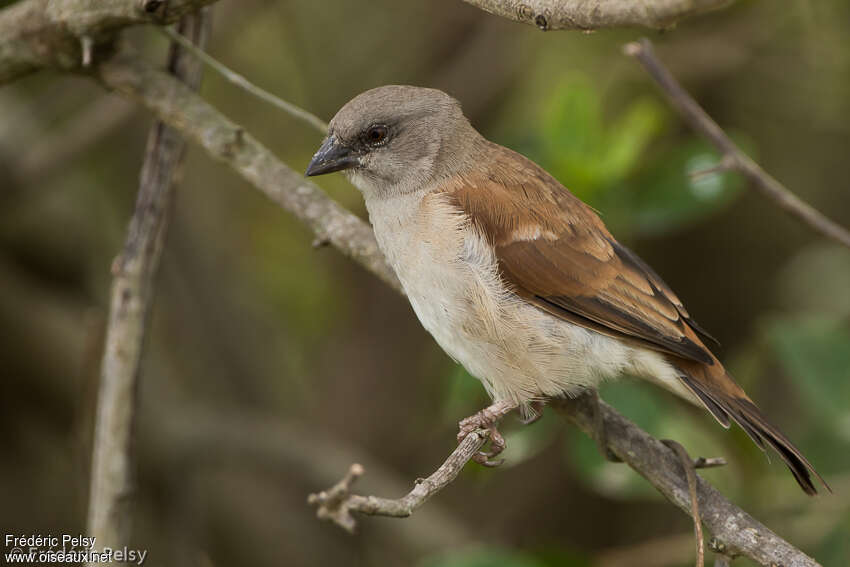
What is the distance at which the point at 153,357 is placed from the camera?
5.08 m

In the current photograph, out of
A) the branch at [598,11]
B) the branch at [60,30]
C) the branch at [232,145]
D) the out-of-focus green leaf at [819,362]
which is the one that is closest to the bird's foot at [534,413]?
the branch at [232,145]

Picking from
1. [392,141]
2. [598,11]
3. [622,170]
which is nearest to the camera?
[598,11]

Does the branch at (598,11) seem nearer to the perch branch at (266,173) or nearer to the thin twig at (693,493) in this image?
the perch branch at (266,173)

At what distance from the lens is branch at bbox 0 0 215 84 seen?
9.20 feet

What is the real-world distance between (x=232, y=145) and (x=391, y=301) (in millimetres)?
2824

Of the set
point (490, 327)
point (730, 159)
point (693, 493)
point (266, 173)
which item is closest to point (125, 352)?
point (266, 173)

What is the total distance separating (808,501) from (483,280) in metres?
1.79

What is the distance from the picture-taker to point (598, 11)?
2.02 metres

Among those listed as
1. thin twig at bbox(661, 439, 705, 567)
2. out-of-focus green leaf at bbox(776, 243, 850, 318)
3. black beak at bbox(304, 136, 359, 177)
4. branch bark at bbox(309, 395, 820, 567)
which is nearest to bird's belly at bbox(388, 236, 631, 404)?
branch bark at bbox(309, 395, 820, 567)

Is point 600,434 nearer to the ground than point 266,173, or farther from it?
nearer to the ground

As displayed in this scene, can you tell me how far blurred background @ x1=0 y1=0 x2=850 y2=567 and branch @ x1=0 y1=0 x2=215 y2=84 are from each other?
1.08 meters

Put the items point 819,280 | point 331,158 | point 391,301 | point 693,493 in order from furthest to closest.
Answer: point 391,301, point 819,280, point 331,158, point 693,493

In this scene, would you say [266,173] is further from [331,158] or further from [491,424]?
[491,424]

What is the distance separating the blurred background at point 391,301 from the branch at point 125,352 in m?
0.65
